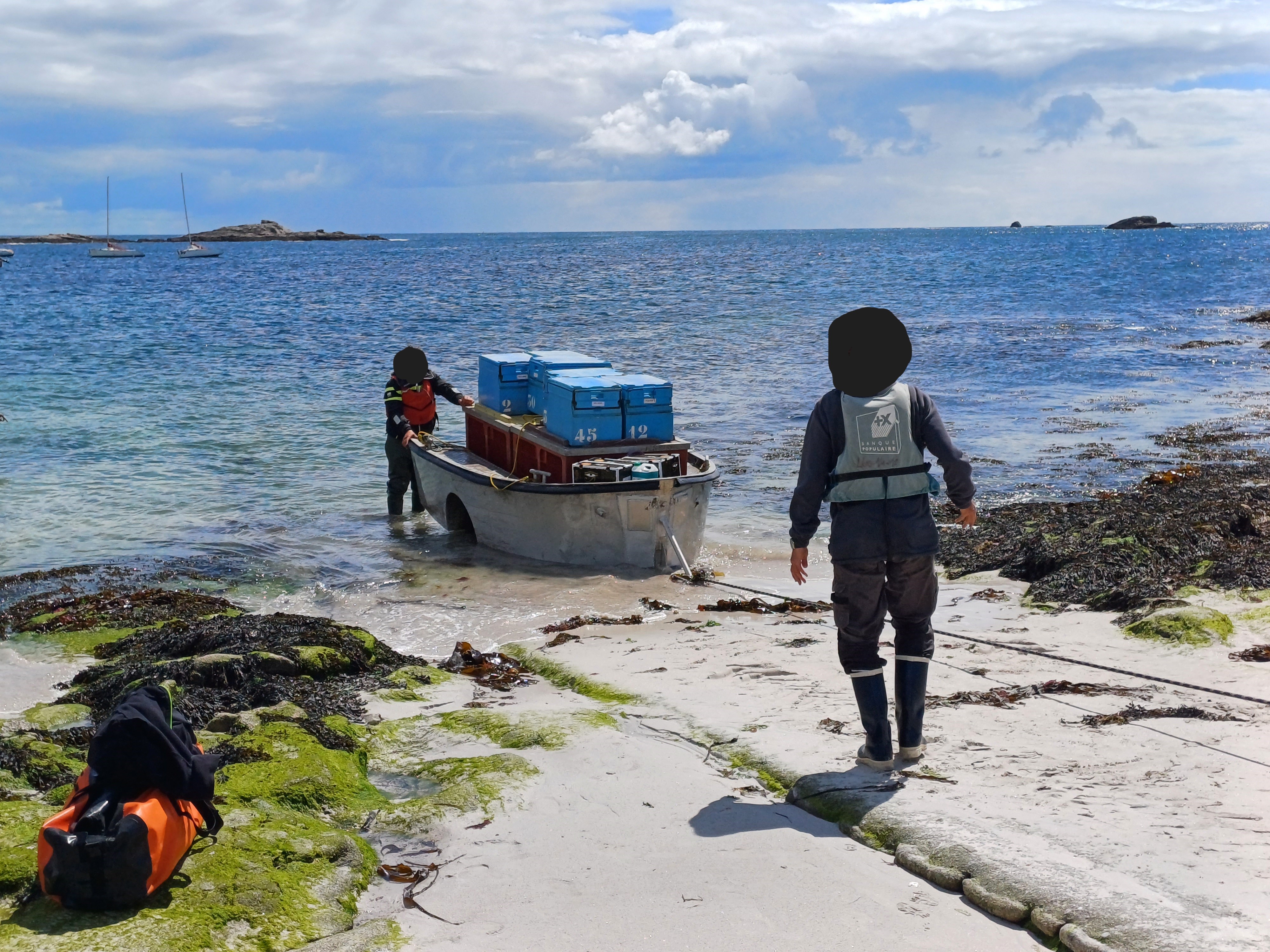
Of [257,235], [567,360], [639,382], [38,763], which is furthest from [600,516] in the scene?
[257,235]

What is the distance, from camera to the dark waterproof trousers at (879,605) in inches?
173

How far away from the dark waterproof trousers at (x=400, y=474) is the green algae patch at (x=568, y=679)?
5.07 meters

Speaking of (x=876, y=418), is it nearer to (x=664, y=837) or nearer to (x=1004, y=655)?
(x=664, y=837)

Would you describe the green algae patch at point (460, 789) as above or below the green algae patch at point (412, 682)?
above

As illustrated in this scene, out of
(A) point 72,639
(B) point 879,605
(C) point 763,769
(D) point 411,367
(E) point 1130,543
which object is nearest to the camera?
(B) point 879,605

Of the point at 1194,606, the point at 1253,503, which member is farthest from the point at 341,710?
the point at 1253,503

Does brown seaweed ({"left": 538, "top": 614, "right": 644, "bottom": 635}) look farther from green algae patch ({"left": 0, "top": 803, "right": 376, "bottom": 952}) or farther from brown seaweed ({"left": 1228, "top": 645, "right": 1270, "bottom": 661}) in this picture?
green algae patch ({"left": 0, "top": 803, "right": 376, "bottom": 952})

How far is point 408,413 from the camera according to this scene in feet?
39.8

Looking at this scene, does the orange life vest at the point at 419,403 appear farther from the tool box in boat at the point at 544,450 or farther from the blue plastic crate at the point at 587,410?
the blue plastic crate at the point at 587,410

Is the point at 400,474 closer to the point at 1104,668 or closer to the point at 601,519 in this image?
the point at 601,519

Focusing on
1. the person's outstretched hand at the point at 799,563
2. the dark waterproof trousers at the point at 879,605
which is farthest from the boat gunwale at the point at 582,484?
the dark waterproof trousers at the point at 879,605

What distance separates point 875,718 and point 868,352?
1.44m

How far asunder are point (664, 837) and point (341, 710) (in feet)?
7.90

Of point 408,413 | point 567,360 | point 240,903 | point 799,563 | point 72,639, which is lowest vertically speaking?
point 72,639
